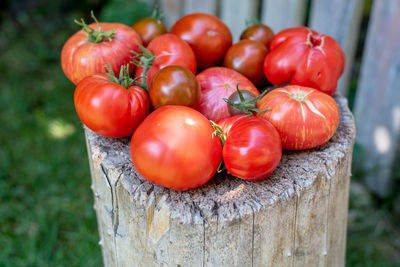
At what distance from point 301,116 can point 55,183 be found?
2145mm

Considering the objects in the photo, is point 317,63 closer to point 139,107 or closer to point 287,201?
point 287,201

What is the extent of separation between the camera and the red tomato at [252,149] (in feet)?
3.95

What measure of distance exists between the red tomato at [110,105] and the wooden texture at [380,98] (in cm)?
170

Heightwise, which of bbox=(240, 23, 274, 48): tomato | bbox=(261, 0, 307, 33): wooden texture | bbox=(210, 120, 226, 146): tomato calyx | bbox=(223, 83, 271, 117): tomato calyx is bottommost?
bbox=(261, 0, 307, 33): wooden texture

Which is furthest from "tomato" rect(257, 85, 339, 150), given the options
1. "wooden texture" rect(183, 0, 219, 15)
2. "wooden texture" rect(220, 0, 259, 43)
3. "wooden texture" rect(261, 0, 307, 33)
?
"wooden texture" rect(183, 0, 219, 15)

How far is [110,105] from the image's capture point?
4.30 feet

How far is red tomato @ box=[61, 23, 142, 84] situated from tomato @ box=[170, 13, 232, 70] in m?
0.21

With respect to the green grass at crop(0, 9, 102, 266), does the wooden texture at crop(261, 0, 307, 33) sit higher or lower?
higher

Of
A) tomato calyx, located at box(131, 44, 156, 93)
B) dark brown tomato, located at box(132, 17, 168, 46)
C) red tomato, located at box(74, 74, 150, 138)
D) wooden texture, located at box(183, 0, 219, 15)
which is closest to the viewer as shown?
red tomato, located at box(74, 74, 150, 138)

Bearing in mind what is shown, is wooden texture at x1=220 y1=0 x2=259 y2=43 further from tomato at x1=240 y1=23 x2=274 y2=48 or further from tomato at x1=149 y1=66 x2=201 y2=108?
tomato at x1=149 y1=66 x2=201 y2=108

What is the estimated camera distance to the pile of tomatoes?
121 cm

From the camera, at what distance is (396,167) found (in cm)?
274

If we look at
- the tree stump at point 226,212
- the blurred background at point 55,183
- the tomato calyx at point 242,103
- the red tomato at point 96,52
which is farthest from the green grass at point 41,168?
the tomato calyx at point 242,103

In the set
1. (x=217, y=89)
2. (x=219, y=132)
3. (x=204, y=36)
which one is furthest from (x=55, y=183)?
(x=219, y=132)
